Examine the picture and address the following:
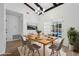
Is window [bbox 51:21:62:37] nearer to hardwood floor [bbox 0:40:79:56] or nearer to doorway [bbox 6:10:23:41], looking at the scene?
hardwood floor [bbox 0:40:79:56]

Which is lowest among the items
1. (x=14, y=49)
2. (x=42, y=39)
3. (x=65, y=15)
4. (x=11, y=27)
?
(x=14, y=49)

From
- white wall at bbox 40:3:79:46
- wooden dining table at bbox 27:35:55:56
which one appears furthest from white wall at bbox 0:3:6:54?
white wall at bbox 40:3:79:46

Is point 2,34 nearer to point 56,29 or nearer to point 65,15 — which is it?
point 56,29

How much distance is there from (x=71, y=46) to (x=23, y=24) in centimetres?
109

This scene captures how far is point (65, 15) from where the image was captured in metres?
2.36

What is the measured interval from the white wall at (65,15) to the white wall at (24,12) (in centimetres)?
17

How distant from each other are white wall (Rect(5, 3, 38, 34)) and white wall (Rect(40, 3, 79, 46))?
17 cm

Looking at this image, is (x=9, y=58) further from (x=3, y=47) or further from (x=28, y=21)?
(x=28, y=21)

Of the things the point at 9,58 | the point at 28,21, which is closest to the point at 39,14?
the point at 28,21

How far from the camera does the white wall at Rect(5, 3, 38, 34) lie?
7.41 feet

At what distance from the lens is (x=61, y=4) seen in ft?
7.41

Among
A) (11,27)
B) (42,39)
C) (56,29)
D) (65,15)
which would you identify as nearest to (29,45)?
(42,39)

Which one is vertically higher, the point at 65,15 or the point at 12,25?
the point at 65,15

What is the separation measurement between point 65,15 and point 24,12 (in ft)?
2.78
